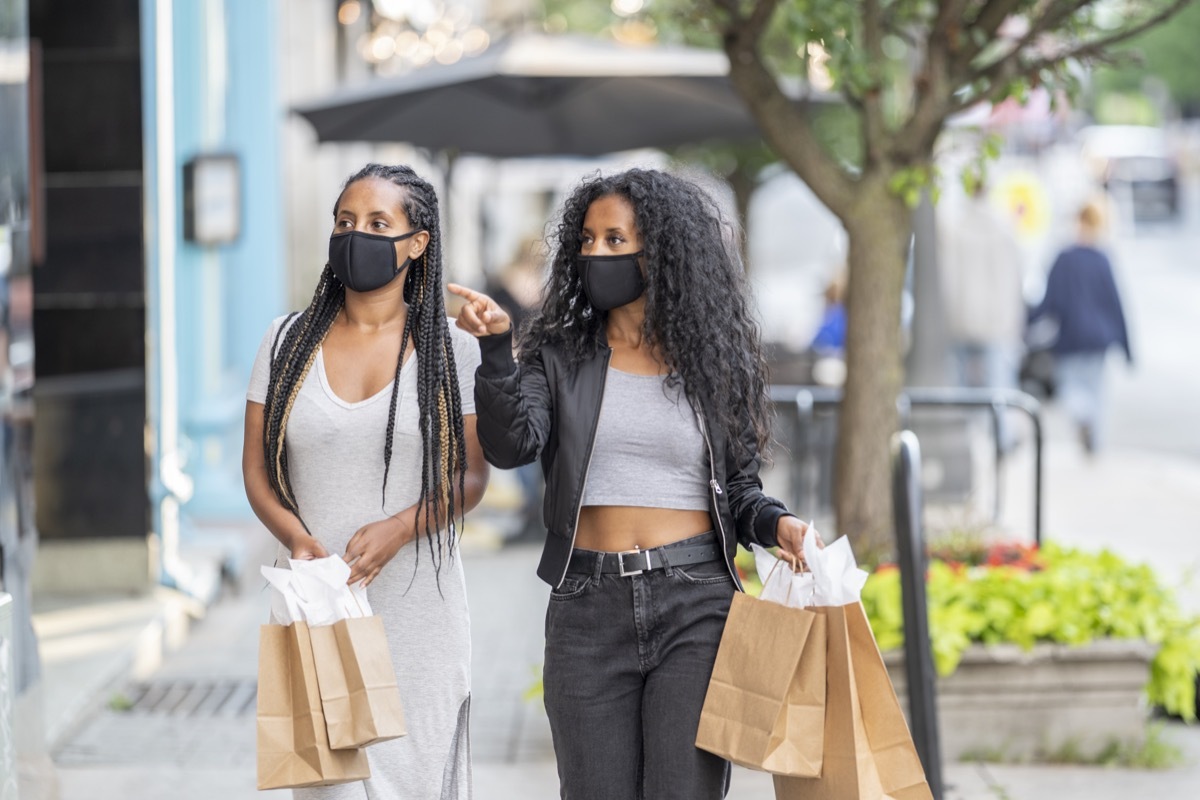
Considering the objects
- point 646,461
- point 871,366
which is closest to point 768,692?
point 646,461

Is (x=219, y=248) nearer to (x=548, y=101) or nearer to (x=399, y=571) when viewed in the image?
(x=548, y=101)

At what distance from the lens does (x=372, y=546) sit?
3.17 meters

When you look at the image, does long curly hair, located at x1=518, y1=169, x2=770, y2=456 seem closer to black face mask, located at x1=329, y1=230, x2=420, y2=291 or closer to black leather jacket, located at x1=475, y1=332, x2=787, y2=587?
black leather jacket, located at x1=475, y1=332, x2=787, y2=587

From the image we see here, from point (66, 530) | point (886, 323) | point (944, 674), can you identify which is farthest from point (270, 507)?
point (66, 530)

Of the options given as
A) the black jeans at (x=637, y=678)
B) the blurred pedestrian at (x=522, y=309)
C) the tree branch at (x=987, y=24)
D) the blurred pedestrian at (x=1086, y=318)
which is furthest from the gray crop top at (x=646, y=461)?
the blurred pedestrian at (x=1086, y=318)

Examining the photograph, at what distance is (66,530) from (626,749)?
498 centimetres

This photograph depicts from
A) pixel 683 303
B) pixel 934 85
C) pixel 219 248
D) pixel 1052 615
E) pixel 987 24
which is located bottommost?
pixel 1052 615

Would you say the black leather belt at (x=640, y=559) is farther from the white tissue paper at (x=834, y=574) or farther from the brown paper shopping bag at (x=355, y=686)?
the brown paper shopping bag at (x=355, y=686)

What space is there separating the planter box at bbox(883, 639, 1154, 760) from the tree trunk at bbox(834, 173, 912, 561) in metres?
0.84

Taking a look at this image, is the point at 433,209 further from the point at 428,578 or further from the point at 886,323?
the point at 886,323

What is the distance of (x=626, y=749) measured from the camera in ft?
10.6

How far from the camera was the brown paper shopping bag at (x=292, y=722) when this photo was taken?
298 centimetres

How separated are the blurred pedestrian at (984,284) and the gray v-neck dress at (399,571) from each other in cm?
941

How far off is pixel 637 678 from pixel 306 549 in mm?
727
